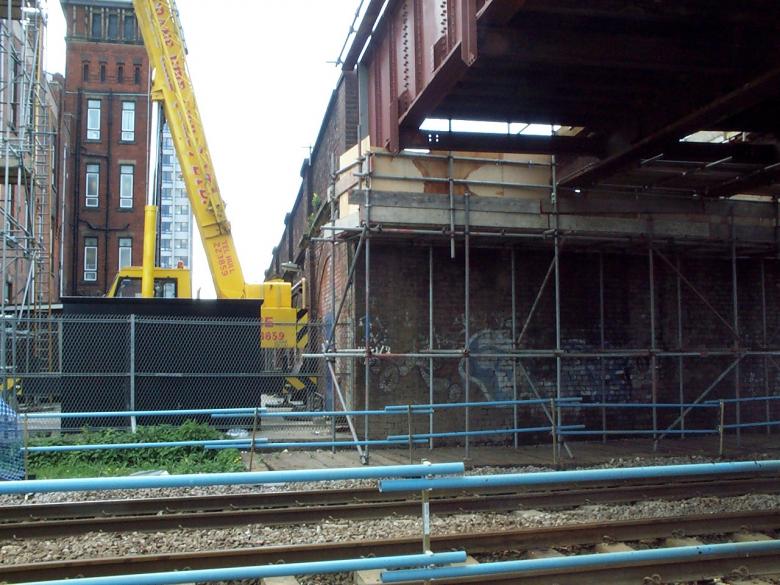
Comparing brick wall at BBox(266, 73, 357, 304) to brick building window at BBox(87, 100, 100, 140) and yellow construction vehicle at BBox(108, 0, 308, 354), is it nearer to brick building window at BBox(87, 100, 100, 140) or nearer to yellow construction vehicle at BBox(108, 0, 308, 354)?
yellow construction vehicle at BBox(108, 0, 308, 354)

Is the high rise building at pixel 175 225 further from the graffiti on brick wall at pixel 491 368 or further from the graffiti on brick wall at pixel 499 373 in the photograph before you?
the graffiti on brick wall at pixel 491 368

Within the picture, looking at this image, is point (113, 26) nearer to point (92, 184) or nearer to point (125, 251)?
point (92, 184)

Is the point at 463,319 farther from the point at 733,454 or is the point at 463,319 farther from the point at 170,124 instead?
the point at 170,124

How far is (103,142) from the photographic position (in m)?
42.4

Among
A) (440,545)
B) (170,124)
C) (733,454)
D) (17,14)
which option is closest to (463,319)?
(733,454)

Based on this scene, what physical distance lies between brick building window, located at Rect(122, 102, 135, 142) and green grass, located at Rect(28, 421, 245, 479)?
3354 cm

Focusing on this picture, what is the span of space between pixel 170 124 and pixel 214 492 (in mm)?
10701

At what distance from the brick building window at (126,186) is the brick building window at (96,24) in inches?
303

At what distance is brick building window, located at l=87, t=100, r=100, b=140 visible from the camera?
139 feet

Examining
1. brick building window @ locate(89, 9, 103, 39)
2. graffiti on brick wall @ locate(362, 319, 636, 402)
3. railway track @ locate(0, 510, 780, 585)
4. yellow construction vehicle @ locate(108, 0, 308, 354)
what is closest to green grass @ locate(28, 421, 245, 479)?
graffiti on brick wall @ locate(362, 319, 636, 402)

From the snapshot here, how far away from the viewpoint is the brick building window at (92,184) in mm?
41969

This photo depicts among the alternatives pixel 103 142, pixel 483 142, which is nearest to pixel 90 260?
pixel 103 142

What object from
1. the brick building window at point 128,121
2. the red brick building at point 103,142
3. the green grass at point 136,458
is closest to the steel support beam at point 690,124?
the green grass at point 136,458

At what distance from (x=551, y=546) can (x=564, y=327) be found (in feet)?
25.3
